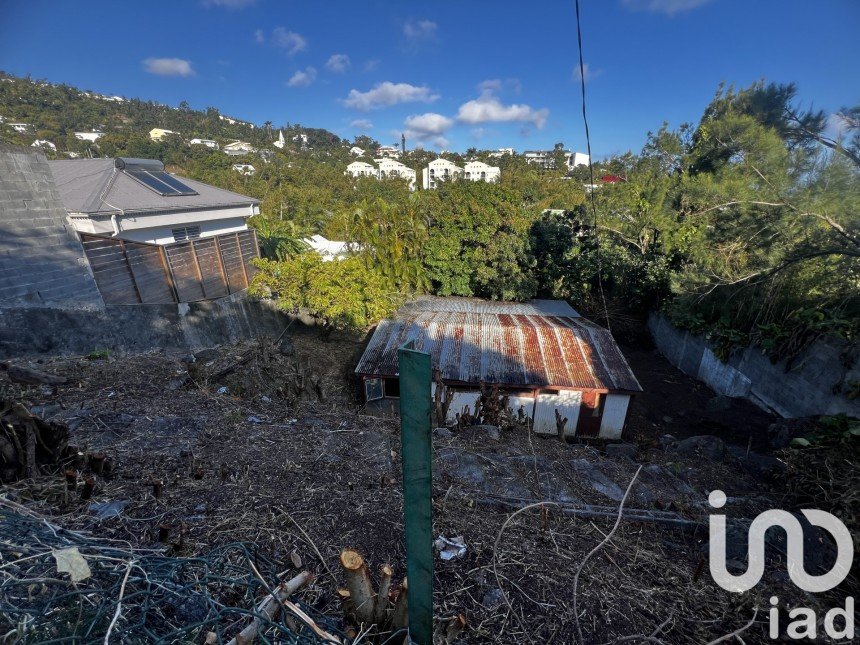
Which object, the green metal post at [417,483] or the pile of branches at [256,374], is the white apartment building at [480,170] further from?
the green metal post at [417,483]

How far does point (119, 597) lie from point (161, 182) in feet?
51.9

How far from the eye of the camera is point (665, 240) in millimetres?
14367

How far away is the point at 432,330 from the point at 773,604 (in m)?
9.11

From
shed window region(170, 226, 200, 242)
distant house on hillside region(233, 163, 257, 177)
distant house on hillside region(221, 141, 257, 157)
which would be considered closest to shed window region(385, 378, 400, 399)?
shed window region(170, 226, 200, 242)

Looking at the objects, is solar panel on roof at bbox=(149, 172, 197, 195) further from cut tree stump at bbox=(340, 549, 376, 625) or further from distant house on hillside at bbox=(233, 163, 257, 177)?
distant house on hillside at bbox=(233, 163, 257, 177)

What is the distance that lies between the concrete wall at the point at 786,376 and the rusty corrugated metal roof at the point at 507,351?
349 cm

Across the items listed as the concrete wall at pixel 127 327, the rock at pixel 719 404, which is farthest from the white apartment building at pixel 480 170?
the concrete wall at pixel 127 327

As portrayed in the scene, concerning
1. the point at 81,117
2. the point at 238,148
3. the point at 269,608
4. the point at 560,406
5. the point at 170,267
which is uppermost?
the point at 81,117

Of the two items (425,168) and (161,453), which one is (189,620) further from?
(425,168)

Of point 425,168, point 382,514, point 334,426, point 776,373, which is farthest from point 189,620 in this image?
point 425,168

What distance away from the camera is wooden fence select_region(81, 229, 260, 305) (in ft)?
22.4

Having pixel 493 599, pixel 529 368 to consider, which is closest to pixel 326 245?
pixel 529 368

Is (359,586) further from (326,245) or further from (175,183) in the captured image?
(326,245)

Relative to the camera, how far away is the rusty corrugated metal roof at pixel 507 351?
9445 millimetres
